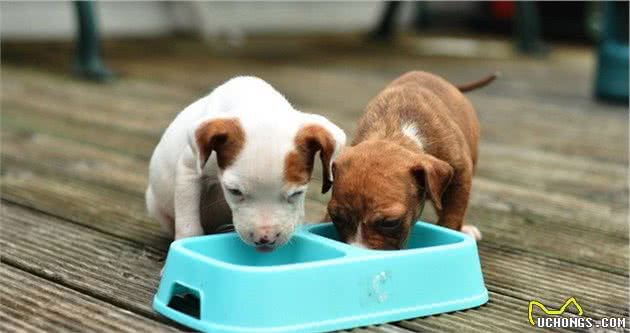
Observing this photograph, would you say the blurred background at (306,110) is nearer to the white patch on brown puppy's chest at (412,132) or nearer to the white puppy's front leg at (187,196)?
the white puppy's front leg at (187,196)

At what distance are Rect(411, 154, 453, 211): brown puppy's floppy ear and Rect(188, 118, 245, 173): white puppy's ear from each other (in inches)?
19.2

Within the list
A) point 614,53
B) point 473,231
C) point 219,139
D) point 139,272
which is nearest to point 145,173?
point 139,272

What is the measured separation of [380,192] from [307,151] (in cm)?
24

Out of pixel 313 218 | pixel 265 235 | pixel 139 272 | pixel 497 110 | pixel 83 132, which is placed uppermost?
pixel 265 235

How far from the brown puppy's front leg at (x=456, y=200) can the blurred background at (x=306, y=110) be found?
0.53 ft

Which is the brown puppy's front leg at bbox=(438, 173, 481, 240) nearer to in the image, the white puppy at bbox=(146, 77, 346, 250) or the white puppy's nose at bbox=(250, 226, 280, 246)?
the white puppy at bbox=(146, 77, 346, 250)

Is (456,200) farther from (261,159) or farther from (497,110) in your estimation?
(497,110)

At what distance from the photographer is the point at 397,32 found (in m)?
10.5

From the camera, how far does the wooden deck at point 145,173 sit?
7.98 ft

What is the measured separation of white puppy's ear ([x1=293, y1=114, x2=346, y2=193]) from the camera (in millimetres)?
2326

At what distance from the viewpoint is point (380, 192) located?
2463mm

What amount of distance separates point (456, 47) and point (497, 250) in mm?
6388

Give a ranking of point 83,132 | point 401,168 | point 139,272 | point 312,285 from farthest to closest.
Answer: point 83,132, point 139,272, point 401,168, point 312,285

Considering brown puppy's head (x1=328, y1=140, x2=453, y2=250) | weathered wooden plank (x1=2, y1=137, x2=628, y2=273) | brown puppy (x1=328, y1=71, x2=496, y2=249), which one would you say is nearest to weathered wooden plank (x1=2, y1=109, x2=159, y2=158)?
weathered wooden plank (x1=2, y1=137, x2=628, y2=273)
